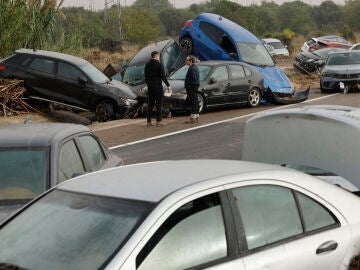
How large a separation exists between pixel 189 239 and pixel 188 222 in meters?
0.09

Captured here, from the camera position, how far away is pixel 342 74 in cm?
2653

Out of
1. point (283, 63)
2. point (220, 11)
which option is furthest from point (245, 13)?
point (283, 63)

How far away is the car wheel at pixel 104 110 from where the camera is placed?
64.3 feet

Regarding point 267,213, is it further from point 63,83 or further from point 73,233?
point 63,83

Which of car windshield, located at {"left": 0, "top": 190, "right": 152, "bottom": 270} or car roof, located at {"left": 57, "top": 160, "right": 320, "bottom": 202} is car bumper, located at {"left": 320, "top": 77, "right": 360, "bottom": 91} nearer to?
car roof, located at {"left": 57, "top": 160, "right": 320, "bottom": 202}

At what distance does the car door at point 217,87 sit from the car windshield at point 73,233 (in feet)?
52.5

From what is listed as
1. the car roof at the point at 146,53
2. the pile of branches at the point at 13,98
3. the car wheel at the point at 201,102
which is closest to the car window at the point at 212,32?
the car roof at the point at 146,53

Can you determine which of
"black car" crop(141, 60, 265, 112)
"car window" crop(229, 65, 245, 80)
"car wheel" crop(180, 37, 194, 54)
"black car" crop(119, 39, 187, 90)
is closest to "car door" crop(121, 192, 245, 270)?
"black car" crop(141, 60, 265, 112)

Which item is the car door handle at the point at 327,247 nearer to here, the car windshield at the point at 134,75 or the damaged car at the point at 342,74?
the car windshield at the point at 134,75

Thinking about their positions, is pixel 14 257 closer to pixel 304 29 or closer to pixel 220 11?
pixel 220 11

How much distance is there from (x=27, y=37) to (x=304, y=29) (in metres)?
84.2

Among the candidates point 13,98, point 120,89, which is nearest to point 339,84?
point 120,89

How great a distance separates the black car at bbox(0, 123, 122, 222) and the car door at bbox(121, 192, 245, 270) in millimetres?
2185

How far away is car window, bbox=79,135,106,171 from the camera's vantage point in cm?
773
